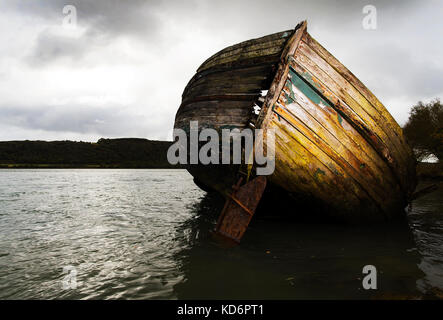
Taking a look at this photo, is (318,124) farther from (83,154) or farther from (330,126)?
(83,154)

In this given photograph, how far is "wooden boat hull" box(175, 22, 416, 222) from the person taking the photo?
357 centimetres

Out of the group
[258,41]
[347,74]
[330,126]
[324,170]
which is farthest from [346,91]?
[258,41]

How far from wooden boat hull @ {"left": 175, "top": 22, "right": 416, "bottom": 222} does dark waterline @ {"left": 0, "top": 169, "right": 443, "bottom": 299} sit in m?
0.79

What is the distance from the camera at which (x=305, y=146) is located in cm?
356

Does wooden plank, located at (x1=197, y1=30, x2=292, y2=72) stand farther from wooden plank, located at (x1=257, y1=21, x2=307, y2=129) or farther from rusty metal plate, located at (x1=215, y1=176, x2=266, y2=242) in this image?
rusty metal plate, located at (x1=215, y1=176, x2=266, y2=242)
